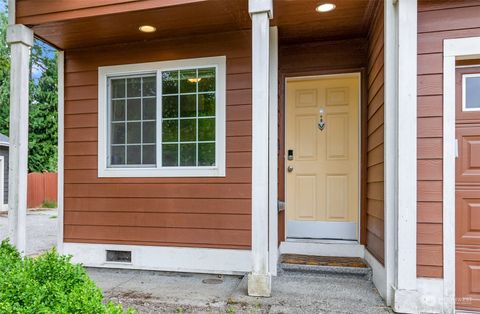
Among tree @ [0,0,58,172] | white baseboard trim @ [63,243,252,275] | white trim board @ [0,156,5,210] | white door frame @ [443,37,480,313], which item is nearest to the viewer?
white door frame @ [443,37,480,313]

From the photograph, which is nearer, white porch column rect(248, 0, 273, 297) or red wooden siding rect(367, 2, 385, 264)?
white porch column rect(248, 0, 273, 297)

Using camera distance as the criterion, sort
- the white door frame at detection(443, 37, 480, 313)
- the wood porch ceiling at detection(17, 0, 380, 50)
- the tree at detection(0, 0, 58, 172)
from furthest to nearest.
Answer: the tree at detection(0, 0, 58, 172) < the wood porch ceiling at detection(17, 0, 380, 50) < the white door frame at detection(443, 37, 480, 313)

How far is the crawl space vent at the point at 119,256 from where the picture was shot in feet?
12.5

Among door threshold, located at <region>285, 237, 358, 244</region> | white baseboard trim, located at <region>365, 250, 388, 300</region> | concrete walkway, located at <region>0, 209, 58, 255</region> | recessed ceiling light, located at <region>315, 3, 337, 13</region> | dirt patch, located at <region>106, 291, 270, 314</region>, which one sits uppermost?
recessed ceiling light, located at <region>315, 3, 337, 13</region>

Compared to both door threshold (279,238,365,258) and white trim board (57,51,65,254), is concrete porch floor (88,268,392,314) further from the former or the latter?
white trim board (57,51,65,254)

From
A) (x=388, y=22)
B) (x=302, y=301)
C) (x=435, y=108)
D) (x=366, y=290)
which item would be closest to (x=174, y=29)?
(x=388, y=22)

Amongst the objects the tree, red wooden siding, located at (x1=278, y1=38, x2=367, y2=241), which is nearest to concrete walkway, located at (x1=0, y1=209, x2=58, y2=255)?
red wooden siding, located at (x1=278, y1=38, x2=367, y2=241)

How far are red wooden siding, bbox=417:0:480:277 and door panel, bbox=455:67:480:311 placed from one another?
173 millimetres

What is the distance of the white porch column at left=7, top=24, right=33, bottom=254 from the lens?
3.21 metres

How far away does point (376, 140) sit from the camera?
3.05 m

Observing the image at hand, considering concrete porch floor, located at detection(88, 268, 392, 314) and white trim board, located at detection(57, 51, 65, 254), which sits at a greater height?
white trim board, located at detection(57, 51, 65, 254)

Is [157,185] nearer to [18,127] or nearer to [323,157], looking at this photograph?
[18,127]

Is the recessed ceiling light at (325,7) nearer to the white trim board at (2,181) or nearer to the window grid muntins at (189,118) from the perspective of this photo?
the window grid muntins at (189,118)

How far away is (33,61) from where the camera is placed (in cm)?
1738
